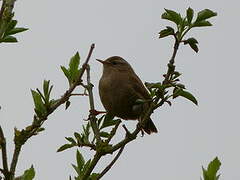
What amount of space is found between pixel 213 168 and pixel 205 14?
1009mm

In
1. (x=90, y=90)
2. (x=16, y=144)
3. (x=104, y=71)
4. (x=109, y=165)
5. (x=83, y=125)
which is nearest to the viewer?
(x=16, y=144)

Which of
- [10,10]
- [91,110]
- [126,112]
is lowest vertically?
[126,112]

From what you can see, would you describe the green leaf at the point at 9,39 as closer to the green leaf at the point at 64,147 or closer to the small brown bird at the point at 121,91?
the green leaf at the point at 64,147

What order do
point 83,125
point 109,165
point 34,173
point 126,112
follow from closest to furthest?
point 109,165, point 34,173, point 83,125, point 126,112

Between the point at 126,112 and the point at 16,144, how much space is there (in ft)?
10.3

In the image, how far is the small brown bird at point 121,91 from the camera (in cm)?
575

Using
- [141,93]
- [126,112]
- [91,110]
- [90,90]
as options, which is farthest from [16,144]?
[141,93]

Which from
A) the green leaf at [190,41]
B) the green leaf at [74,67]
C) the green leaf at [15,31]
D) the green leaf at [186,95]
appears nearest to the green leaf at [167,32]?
the green leaf at [190,41]

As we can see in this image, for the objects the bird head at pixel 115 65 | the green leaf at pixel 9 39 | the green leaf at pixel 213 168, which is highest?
the green leaf at pixel 9 39

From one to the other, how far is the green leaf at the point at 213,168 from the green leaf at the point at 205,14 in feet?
3.12

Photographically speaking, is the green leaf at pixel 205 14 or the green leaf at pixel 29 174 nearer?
the green leaf at pixel 29 174

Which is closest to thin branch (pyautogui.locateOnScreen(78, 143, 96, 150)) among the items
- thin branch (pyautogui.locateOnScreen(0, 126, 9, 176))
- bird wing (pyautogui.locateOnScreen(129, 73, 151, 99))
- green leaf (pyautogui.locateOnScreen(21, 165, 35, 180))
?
green leaf (pyautogui.locateOnScreen(21, 165, 35, 180))

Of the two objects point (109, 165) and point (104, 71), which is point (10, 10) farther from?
point (104, 71)

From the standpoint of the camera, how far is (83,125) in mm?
3686
